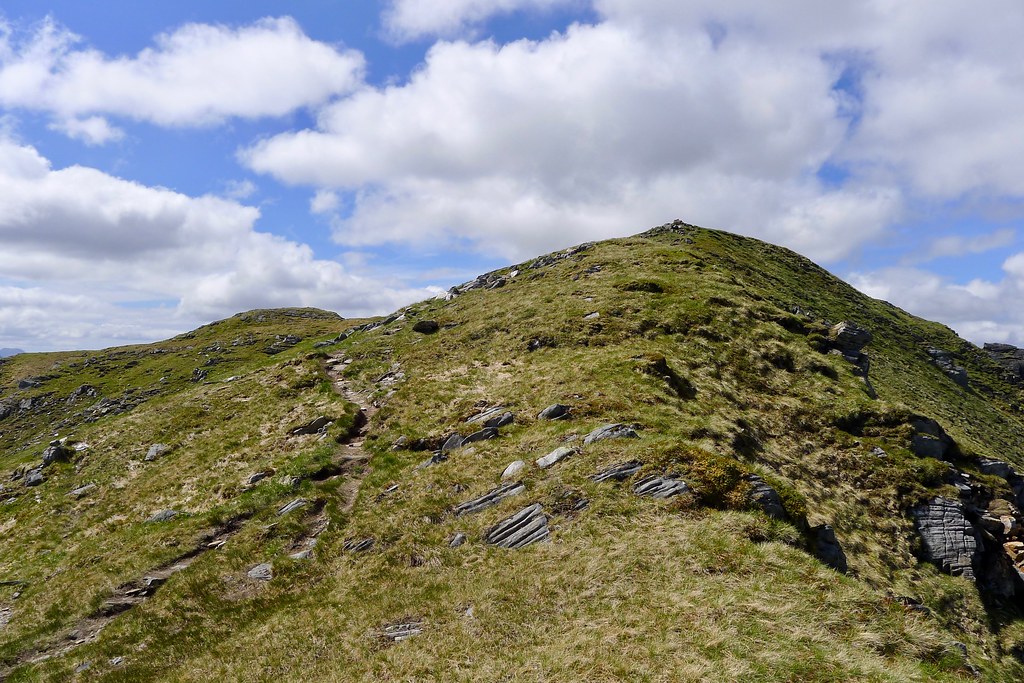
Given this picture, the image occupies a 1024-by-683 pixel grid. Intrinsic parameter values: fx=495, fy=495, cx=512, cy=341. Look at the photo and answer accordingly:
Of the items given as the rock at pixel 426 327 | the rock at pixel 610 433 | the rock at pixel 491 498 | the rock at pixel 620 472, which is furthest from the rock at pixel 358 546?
the rock at pixel 426 327

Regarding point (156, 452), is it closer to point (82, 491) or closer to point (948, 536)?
point (82, 491)

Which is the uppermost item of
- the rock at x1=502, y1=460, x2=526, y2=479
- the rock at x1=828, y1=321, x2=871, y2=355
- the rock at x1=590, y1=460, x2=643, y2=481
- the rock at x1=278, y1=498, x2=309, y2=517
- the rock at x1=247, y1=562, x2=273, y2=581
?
the rock at x1=828, y1=321, x2=871, y2=355

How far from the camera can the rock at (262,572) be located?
22.1m

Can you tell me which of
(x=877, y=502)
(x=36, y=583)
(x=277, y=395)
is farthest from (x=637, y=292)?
(x=36, y=583)

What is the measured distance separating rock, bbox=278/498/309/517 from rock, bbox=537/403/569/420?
14.2 m

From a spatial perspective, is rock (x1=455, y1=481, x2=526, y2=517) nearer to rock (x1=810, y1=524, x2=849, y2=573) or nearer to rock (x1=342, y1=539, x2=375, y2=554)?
rock (x1=342, y1=539, x2=375, y2=554)

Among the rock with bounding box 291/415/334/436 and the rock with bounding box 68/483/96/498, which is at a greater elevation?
the rock with bounding box 291/415/334/436

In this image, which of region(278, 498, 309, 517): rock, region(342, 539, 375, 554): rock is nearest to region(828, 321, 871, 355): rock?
region(342, 539, 375, 554): rock

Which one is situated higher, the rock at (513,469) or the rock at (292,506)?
the rock at (513,469)

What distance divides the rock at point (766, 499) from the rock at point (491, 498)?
968 centimetres

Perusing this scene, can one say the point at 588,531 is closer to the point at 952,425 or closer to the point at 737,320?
the point at 737,320

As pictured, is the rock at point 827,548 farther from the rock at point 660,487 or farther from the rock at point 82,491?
the rock at point 82,491

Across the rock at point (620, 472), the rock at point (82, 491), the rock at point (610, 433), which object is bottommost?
the rock at point (82, 491)

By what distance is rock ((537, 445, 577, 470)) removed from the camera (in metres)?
24.1
